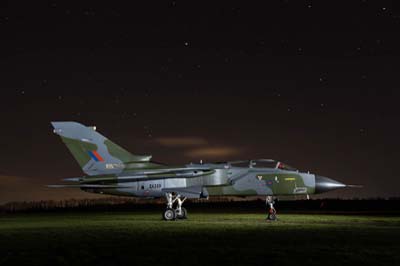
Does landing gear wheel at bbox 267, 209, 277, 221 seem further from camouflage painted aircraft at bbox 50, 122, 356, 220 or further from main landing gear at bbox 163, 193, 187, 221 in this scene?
main landing gear at bbox 163, 193, 187, 221

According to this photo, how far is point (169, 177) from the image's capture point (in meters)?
28.9

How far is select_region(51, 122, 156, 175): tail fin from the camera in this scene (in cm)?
2967

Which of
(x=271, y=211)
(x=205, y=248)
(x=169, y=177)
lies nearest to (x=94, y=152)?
(x=169, y=177)

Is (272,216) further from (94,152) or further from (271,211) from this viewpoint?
(94,152)

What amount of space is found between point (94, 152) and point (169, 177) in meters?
4.18

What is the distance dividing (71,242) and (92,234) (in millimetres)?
2873

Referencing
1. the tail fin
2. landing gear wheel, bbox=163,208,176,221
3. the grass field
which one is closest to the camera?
the grass field

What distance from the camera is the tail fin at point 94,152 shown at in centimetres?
2967

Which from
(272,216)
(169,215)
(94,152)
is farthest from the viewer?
(94,152)

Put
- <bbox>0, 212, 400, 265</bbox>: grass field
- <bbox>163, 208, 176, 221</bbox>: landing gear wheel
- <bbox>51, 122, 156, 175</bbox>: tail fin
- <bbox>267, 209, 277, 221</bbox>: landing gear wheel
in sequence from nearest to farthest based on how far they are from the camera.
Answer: <bbox>0, 212, 400, 265</bbox>: grass field → <bbox>267, 209, 277, 221</bbox>: landing gear wheel → <bbox>163, 208, 176, 221</bbox>: landing gear wheel → <bbox>51, 122, 156, 175</bbox>: tail fin

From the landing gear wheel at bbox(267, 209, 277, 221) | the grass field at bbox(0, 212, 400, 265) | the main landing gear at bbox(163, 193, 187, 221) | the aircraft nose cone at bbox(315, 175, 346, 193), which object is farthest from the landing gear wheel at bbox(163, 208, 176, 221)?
the grass field at bbox(0, 212, 400, 265)

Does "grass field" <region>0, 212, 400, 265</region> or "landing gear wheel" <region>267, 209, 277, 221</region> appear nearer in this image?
"grass field" <region>0, 212, 400, 265</region>

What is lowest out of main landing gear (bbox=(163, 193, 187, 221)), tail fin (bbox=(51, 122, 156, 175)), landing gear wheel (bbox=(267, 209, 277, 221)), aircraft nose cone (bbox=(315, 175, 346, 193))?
landing gear wheel (bbox=(267, 209, 277, 221))

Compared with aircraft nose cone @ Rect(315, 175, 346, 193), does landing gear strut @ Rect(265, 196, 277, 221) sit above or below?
below
